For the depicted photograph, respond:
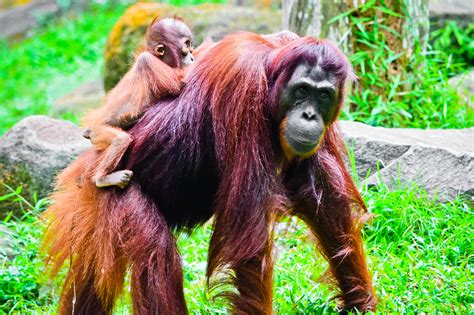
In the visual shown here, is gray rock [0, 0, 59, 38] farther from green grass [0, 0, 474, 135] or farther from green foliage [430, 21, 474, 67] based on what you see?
green foliage [430, 21, 474, 67]

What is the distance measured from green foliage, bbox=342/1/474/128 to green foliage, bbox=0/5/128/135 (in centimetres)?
550

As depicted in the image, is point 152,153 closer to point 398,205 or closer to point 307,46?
point 307,46

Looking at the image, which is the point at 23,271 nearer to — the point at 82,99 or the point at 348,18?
the point at 348,18

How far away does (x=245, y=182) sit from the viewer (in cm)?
335

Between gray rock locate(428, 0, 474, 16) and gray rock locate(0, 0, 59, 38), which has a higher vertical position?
gray rock locate(428, 0, 474, 16)

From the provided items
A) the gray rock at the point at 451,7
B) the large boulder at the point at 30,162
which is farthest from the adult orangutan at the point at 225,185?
the gray rock at the point at 451,7

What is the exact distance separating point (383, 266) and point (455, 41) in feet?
12.6

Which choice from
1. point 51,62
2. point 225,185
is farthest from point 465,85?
point 51,62

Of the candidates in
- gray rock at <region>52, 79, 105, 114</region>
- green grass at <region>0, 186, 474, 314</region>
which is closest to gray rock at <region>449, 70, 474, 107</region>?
green grass at <region>0, 186, 474, 314</region>

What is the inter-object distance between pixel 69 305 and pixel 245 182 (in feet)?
3.98

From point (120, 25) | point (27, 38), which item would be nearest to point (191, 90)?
point (120, 25)

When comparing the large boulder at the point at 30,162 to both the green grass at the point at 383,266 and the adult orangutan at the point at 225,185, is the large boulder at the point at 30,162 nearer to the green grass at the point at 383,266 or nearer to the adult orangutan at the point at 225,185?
the green grass at the point at 383,266

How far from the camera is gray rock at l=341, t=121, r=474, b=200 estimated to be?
4672 millimetres

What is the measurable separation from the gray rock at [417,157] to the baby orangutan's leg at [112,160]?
77.6 inches
